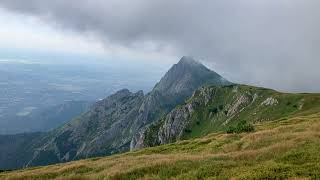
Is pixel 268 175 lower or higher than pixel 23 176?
higher

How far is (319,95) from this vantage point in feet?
557

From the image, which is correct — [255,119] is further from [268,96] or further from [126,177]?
[126,177]

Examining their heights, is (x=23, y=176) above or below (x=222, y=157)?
below

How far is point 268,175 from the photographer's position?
23.1 m

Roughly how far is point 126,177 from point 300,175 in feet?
42.4

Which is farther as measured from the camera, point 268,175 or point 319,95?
point 319,95

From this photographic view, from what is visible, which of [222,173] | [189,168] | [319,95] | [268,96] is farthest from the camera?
[268,96]

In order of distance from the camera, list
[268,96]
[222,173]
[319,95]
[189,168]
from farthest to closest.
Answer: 1. [268,96]
2. [319,95]
3. [189,168]
4. [222,173]

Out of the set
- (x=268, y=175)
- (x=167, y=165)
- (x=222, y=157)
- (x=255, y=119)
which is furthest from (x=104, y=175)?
(x=255, y=119)

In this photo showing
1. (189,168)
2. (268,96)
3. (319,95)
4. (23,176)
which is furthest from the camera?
(268,96)

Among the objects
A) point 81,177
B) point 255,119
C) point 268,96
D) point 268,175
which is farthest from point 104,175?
point 268,96

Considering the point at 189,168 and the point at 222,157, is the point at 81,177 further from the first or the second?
the point at 222,157

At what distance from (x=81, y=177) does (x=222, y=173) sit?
12.7m

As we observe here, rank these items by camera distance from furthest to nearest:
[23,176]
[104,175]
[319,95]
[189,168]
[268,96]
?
[268,96]
[319,95]
[23,176]
[104,175]
[189,168]
